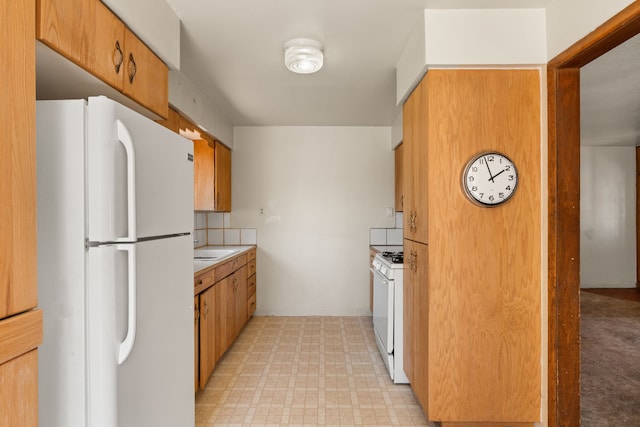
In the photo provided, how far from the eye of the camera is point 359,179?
4.62 meters

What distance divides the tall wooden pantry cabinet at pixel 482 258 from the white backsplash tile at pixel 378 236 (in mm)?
2526

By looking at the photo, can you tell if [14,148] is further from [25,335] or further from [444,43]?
[444,43]

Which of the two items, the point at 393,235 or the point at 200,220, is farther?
the point at 393,235

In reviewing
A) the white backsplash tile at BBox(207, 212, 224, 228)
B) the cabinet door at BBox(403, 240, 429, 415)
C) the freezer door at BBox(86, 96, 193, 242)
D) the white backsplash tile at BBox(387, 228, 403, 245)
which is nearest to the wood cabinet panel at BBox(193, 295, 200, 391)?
the freezer door at BBox(86, 96, 193, 242)

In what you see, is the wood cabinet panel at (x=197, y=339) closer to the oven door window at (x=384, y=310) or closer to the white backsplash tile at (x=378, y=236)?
the oven door window at (x=384, y=310)

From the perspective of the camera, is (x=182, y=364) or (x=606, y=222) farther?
(x=606, y=222)

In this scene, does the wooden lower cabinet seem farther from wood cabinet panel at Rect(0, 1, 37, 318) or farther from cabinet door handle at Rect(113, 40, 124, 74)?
wood cabinet panel at Rect(0, 1, 37, 318)

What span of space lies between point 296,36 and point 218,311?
2096 mm

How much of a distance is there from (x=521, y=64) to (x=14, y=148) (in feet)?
7.34

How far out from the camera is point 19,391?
2.98ft

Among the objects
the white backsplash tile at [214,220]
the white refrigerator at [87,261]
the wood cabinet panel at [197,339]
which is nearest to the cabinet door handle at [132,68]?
the white refrigerator at [87,261]

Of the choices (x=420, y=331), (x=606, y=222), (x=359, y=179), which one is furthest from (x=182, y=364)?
(x=606, y=222)

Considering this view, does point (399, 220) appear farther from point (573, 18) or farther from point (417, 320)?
point (573, 18)

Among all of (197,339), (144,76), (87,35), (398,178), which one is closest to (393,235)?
(398,178)
